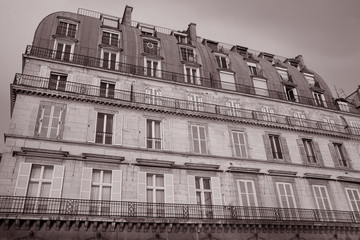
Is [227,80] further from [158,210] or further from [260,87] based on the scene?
[158,210]

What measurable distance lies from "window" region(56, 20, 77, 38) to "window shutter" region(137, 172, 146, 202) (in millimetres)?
A: 12416

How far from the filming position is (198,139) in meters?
23.1

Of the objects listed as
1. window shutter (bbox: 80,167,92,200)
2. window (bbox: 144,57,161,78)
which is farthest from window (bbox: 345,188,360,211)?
window shutter (bbox: 80,167,92,200)

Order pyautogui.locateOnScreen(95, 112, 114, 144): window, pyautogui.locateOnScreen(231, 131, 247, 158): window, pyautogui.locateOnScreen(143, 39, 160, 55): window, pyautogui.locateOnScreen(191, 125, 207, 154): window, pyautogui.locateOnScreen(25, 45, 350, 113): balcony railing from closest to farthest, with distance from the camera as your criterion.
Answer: pyautogui.locateOnScreen(95, 112, 114, 144): window, pyautogui.locateOnScreen(25, 45, 350, 113): balcony railing, pyautogui.locateOnScreen(191, 125, 207, 154): window, pyautogui.locateOnScreen(231, 131, 247, 158): window, pyautogui.locateOnScreen(143, 39, 160, 55): window

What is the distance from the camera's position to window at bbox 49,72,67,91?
843 inches

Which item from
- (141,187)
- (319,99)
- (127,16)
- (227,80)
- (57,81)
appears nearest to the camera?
(141,187)

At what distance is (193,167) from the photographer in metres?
21.4

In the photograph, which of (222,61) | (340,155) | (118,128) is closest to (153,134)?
(118,128)

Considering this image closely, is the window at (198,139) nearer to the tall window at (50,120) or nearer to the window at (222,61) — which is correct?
the window at (222,61)

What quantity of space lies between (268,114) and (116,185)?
14.7 metres

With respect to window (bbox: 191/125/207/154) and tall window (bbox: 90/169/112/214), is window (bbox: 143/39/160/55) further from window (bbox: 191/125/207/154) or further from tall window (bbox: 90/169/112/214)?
tall window (bbox: 90/169/112/214)

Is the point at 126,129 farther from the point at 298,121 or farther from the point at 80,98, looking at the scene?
the point at 298,121

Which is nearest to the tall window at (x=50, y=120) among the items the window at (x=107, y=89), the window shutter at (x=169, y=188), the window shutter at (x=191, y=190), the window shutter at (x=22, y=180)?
the window shutter at (x=22, y=180)

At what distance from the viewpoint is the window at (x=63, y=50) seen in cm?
2286
